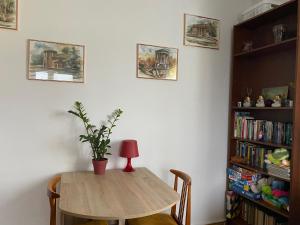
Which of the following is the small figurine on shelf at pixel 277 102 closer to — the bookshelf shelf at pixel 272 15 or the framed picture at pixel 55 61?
the bookshelf shelf at pixel 272 15

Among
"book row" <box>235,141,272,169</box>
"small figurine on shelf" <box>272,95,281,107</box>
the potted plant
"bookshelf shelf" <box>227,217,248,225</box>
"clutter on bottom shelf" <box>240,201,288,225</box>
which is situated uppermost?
"small figurine on shelf" <box>272,95,281,107</box>

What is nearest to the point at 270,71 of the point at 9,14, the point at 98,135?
the point at 98,135

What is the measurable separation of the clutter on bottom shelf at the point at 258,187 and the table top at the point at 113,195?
3.56 ft

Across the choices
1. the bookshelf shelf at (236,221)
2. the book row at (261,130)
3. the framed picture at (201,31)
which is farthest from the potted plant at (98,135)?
the bookshelf shelf at (236,221)

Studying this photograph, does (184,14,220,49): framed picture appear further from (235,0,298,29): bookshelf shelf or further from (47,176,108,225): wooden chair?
(47,176,108,225): wooden chair

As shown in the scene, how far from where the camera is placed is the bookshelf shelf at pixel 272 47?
82.8 inches

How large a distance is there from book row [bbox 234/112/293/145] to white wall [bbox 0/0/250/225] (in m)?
0.19

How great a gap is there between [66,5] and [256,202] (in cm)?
261

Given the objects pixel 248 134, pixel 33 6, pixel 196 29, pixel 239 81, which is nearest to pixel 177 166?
pixel 248 134

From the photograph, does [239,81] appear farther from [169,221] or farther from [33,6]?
[33,6]

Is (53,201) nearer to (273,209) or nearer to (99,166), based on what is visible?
(99,166)

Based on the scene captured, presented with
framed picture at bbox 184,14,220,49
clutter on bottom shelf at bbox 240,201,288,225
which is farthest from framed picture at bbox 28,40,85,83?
clutter on bottom shelf at bbox 240,201,288,225

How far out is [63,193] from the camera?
1604 mm

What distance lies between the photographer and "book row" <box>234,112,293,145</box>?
2156 mm
